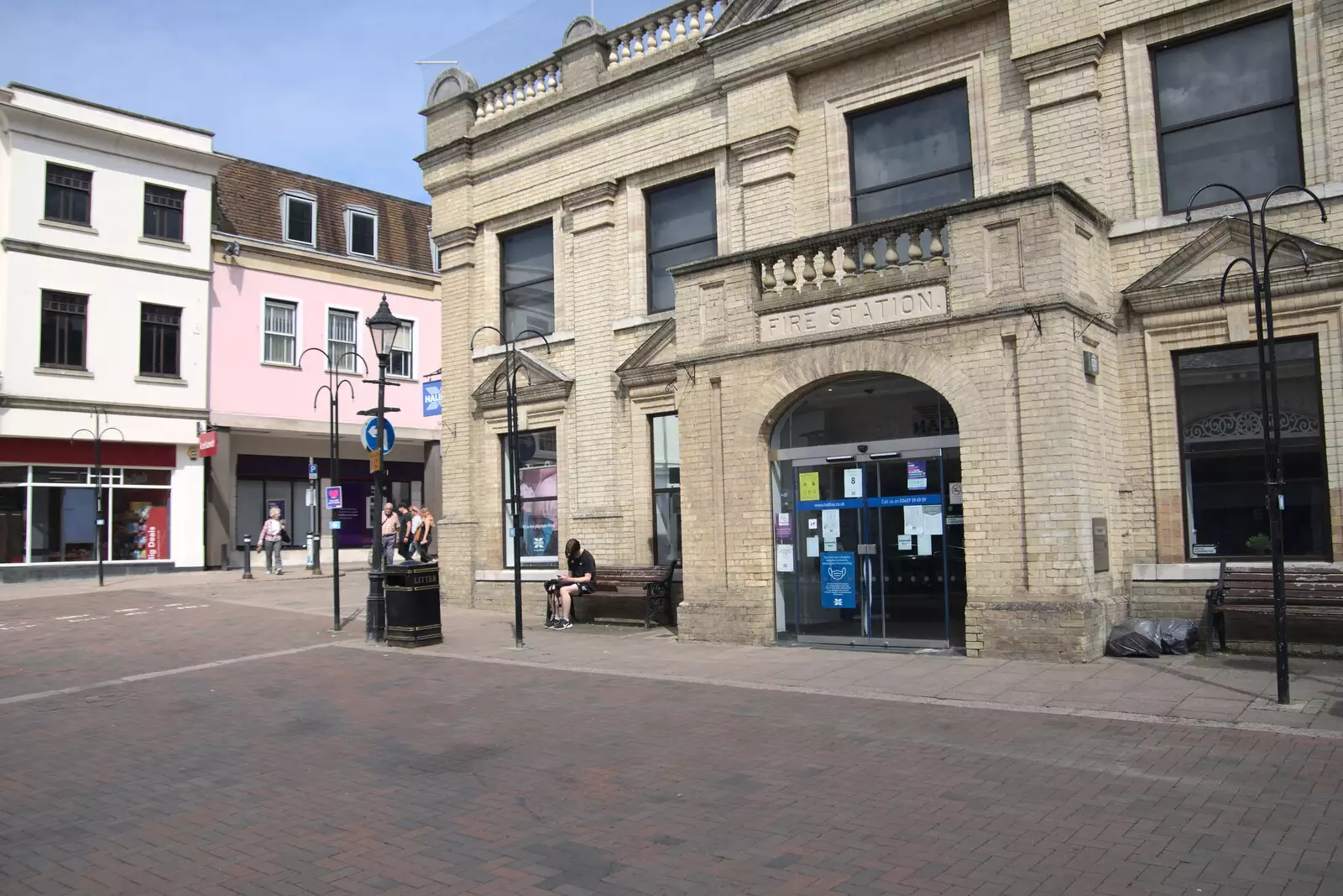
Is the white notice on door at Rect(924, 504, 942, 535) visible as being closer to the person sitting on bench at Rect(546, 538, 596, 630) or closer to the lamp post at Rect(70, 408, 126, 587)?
the person sitting on bench at Rect(546, 538, 596, 630)

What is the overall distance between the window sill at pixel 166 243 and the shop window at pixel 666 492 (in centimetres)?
1920

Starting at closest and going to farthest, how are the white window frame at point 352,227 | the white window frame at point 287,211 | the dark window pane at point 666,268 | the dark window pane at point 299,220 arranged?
the dark window pane at point 666,268 < the white window frame at point 287,211 < the dark window pane at point 299,220 < the white window frame at point 352,227

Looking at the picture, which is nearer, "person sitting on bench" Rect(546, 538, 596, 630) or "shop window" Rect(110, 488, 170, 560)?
"person sitting on bench" Rect(546, 538, 596, 630)

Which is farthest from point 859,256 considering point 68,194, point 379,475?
point 68,194

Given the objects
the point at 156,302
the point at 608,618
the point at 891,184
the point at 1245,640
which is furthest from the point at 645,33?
the point at 156,302

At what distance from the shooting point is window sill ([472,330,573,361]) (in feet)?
60.4

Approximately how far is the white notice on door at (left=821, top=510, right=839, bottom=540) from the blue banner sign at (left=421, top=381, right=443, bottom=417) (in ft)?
31.7

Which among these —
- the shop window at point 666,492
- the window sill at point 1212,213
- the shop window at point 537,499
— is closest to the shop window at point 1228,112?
the window sill at point 1212,213

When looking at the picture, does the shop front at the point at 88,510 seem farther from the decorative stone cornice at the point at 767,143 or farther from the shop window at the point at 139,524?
the decorative stone cornice at the point at 767,143

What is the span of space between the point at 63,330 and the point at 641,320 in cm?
1854

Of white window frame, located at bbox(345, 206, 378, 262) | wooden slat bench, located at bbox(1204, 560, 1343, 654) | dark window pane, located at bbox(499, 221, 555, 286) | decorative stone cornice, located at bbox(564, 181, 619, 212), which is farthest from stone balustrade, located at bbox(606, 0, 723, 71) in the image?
white window frame, located at bbox(345, 206, 378, 262)

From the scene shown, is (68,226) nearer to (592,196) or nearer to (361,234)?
(361,234)

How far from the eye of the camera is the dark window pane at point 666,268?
669 inches

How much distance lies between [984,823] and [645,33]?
49.4 feet
